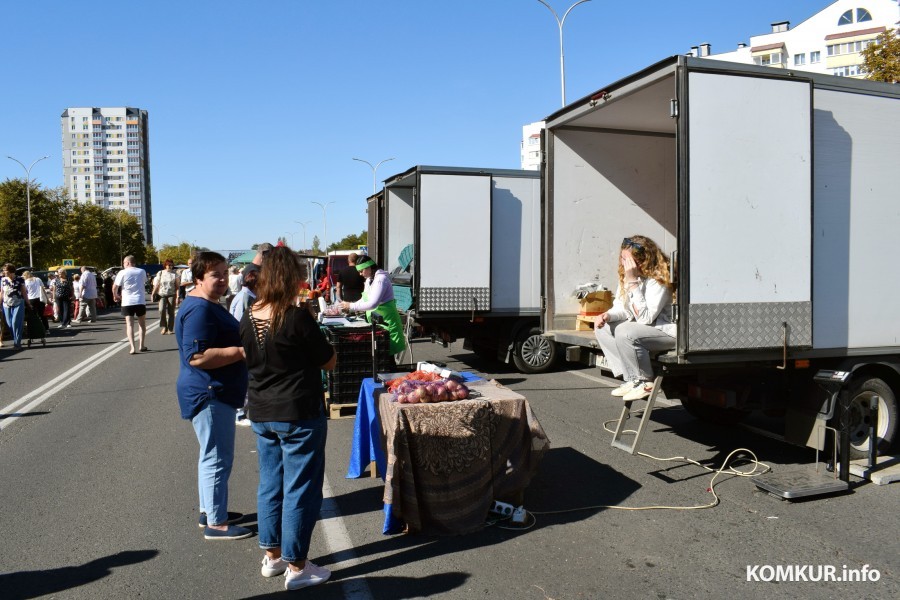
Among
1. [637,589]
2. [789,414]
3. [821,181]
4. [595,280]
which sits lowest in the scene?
[637,589]

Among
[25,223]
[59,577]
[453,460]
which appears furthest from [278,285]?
[25,223]

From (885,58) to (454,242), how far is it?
13004 millimetres

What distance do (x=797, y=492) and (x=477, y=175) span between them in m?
7.15

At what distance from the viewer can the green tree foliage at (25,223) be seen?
44.4 metres

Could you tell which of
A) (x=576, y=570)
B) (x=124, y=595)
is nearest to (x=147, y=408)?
(x=124, y=595)

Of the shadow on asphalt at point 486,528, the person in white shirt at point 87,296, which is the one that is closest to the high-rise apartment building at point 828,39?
the person in white shirt at point 87,296

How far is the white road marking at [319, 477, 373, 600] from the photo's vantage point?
12.6 feet

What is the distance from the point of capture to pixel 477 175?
11070 mm

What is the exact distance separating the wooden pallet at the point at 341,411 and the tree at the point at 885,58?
15381 mm

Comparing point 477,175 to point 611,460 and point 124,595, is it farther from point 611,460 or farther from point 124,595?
point 124,595

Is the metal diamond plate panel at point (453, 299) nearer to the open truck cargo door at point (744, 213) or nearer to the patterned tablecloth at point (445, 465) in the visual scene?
the open truck cargo door at point (744, 213)

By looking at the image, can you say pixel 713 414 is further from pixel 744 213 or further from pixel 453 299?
pixel 453 299

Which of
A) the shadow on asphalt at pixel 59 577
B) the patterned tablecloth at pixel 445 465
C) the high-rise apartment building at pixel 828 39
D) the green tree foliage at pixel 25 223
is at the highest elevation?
the high-rise apartment building at pixel 828 39

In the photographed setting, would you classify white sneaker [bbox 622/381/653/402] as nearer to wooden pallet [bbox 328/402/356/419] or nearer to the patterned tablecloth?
the patterned tablecloth
